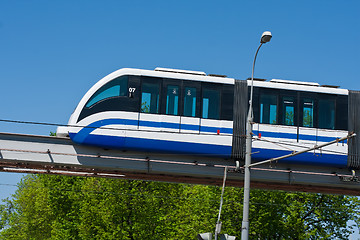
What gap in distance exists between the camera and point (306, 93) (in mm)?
24391

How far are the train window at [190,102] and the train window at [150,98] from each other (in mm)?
1229

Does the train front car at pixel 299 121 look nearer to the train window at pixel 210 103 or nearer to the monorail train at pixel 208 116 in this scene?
the monorail train at pixel 208 116

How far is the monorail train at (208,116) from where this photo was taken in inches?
880

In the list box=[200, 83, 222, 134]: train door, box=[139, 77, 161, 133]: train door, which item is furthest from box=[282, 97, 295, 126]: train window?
box=[139, 77, 161, 133]: train door

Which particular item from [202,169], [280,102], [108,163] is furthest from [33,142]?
[280,102]

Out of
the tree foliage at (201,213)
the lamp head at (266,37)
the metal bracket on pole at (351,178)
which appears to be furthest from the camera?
the tree foliage at (201,213)

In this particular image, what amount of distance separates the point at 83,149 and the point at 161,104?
3864 millimetres

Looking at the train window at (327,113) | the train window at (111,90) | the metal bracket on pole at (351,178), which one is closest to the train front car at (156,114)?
the train window at (111,90)

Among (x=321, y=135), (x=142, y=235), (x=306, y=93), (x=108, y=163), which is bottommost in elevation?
(x=142, y=235)

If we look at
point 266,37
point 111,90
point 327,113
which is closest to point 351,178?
point 327,113

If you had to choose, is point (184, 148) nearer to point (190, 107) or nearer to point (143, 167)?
point (190, 107)

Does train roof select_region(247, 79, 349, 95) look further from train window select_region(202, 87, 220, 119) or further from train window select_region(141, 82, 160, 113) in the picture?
train window select_region(141, 82, 160, 113)

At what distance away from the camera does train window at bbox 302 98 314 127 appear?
950 inches

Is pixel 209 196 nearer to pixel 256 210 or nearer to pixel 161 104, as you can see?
pixel 256 210
